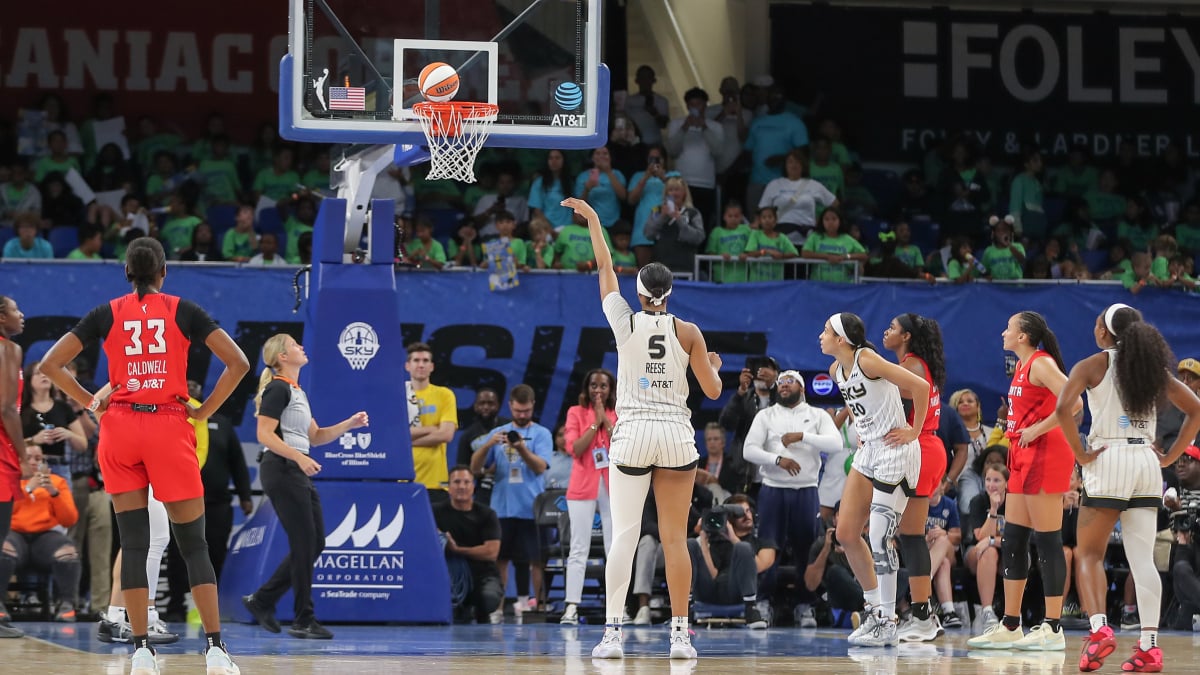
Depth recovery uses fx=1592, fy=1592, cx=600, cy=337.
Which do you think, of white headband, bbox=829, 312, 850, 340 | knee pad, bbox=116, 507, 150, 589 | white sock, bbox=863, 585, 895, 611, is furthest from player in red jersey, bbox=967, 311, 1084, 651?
knee pad, bbox=116, 507, 150, 589

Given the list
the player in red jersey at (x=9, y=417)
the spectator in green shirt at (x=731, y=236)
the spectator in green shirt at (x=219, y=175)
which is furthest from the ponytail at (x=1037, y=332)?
the spectator in green shirt at (x=219, y=175)

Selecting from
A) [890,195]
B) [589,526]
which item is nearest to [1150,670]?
[589,526]

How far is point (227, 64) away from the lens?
19.7 m

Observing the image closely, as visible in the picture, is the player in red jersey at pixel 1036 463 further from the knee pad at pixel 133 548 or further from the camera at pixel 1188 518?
the knee pad at pixel 133 548

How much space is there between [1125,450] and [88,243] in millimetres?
10654

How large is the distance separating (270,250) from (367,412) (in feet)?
13.9

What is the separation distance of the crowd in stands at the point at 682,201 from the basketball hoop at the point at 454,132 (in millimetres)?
4304

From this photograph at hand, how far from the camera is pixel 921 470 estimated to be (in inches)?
410

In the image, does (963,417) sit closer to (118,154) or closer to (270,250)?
(270,250)

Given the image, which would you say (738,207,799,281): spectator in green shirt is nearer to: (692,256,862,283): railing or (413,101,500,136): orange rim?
(692,256,862,283): railing

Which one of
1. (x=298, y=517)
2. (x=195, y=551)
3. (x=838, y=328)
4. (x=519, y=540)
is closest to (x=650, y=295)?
(x=838, y=328)

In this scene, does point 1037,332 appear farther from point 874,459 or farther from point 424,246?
point 424,246

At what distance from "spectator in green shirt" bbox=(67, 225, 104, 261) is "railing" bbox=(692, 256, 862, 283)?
19.6 feet

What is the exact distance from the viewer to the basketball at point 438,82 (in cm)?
1076
